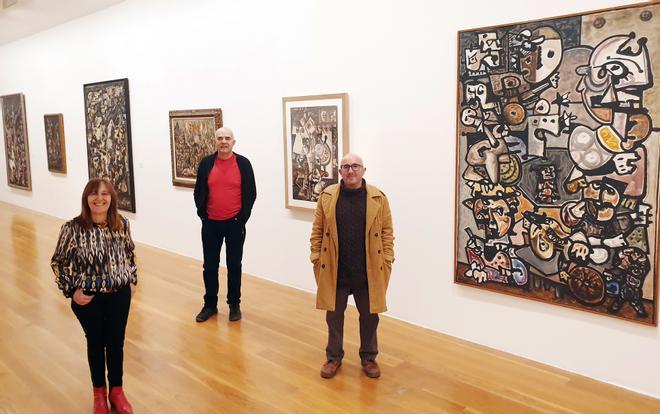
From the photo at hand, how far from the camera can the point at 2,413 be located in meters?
3.70

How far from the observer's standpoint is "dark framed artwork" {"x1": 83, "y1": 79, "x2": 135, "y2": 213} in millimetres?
8969

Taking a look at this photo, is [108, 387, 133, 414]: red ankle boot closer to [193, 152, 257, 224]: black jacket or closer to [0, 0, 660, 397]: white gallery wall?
[193, 152, 257, 224]: black jacket

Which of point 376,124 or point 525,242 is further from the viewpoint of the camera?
point 376,124

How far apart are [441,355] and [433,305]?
0.62 metres

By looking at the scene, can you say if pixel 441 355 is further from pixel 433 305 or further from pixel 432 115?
pixel 432 115

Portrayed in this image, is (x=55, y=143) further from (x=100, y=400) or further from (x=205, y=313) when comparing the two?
(x=100, y=400)

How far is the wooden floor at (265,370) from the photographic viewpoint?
12.4ft

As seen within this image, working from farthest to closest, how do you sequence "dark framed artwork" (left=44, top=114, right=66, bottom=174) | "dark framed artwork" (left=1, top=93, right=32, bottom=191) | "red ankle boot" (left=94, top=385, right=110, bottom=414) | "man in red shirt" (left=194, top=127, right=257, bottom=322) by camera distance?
"dark framed artwork" (left=1, top=93, right=32, bottom=191) → "dark framed artwork" (left=44, top=114, right=66, bottom=174) → "man in red shirt" (left=194, top=127, right=257, bottom=322) → "red ankle boot" (left=94, top=385, right=110, bottom=414)

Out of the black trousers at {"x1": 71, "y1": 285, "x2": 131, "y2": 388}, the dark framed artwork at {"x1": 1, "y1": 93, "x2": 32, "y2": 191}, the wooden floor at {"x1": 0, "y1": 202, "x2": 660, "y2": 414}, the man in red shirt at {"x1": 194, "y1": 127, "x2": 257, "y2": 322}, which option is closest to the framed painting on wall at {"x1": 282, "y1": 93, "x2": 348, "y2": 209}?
the man in red shirt at {"x1": 194, "y1": 127, "x2": 257, "y2": 322}

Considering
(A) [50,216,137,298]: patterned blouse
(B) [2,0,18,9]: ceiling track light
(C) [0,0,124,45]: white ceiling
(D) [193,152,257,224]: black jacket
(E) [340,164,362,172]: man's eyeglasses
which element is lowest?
(A) [50,216,137,298]: patterned blouse

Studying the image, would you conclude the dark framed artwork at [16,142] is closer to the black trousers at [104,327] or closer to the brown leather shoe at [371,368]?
the black trousers at [104,327]

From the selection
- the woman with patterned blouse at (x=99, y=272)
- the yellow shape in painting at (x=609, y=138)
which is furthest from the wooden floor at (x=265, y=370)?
the yellow shape in painting at (x=609, y=138)

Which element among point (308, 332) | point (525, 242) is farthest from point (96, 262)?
point (525, 242)

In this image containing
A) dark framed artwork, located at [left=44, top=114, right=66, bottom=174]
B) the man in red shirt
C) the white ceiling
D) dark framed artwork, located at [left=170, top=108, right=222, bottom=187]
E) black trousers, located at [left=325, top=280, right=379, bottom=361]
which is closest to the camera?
black trousers, located at [left=325, top=280, right=379, bottom=361]
